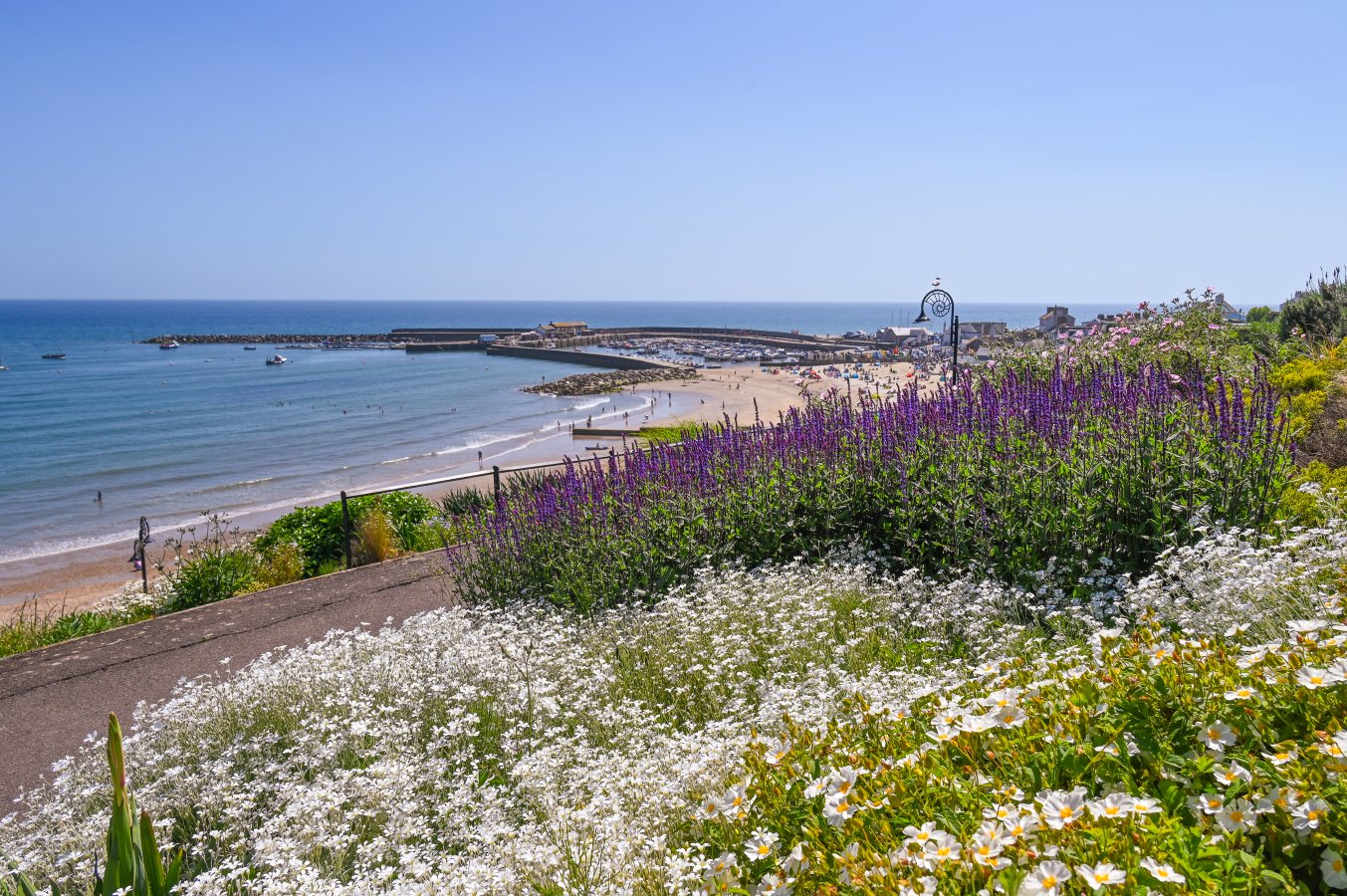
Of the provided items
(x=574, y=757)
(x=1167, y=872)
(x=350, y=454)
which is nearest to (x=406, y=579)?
(x=574, y=757)

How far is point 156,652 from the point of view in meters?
8.99

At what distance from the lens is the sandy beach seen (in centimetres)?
1906

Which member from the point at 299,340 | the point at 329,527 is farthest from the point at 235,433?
the point at 299,340

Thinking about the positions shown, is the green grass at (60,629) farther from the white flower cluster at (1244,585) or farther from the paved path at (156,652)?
the white flower cluster at (1244,585)

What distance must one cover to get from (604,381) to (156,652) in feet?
181

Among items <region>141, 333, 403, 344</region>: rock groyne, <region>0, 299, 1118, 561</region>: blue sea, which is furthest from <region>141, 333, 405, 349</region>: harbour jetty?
<region>0, 299, 1118, 561</region>: blue sea

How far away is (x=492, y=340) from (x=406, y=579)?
92733 millimetres

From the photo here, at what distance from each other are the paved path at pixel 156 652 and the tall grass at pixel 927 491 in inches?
76.9

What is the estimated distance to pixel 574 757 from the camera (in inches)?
173

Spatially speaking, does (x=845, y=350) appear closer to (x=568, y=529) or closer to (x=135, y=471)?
(x=135, y=471)

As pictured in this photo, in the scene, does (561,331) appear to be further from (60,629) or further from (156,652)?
(156,652)

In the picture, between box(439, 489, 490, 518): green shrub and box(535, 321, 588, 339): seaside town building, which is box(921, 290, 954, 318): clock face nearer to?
box(439, 489, 490, 518): green shrub

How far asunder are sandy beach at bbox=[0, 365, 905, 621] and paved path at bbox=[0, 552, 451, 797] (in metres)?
4.33

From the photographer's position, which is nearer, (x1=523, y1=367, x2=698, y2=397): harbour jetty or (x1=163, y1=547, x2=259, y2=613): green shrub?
(x1=163, y1=547, x2=259, y2=613): green shrub
